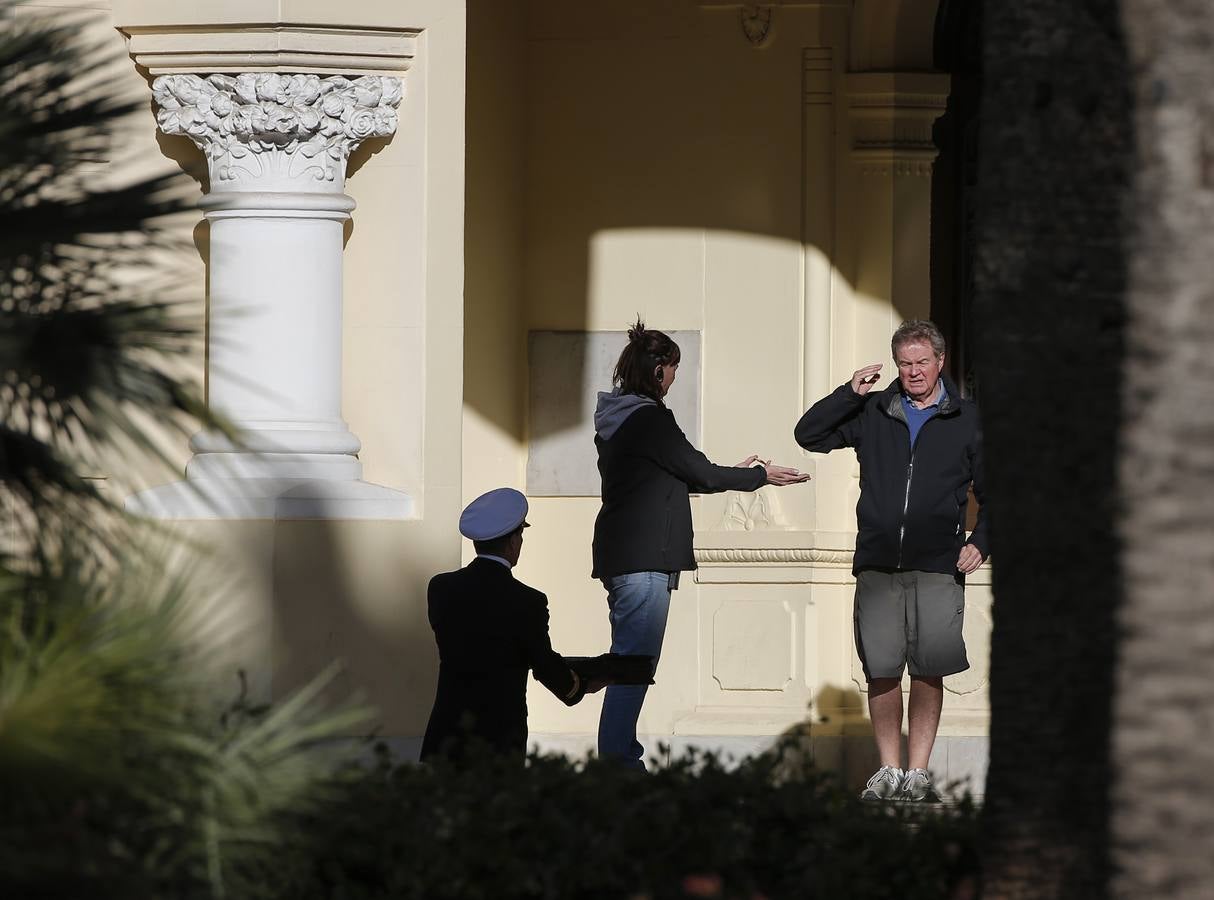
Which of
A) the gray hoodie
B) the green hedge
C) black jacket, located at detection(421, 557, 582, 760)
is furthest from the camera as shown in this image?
the gray hoodie

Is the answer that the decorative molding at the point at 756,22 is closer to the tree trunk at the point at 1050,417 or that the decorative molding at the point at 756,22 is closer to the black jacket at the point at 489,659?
the black jacket at the point at 489,659

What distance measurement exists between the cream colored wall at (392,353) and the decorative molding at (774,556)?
7.31 ft

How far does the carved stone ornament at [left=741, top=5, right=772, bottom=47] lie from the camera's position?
9852 millimetres

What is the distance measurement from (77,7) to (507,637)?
3119 millimetres

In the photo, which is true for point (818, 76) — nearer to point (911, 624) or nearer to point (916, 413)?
point (916, 413)

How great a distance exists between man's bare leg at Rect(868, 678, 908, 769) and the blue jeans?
30.8 inches

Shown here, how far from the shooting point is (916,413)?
25.9 feet

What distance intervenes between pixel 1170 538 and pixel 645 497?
423 centimetres

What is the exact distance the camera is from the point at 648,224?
9984 millimetres

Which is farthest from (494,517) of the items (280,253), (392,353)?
(280,253)

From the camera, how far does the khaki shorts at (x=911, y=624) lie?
25.7ft

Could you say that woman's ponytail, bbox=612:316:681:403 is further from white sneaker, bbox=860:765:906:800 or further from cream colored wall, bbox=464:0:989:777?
cream colored wall, bbox=464:0:989:777

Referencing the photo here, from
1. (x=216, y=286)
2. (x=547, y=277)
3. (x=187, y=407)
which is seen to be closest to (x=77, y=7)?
(x=216, y=286)

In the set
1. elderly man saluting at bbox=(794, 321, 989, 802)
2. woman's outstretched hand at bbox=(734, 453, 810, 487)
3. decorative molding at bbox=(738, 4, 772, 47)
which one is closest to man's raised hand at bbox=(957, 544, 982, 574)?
elderly man saluting at bbox=(794, 321, 989, 802)
